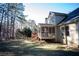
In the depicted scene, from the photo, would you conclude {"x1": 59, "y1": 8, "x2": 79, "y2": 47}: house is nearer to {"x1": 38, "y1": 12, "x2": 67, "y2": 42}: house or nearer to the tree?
{"x1": 38, "y1": 12, "x2": 67, "y2": 42}: house

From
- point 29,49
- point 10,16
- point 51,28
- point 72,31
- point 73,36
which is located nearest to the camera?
point 29,49

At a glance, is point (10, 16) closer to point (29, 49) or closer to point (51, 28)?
point (29, 49)

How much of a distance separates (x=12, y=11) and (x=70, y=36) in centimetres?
209

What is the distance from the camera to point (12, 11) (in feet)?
18.0

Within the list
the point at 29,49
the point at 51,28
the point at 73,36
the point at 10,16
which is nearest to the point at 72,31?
the point at 73,36

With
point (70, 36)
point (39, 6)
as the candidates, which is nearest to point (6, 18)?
point (39, 6)

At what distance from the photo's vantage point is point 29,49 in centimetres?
524

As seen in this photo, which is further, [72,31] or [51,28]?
[51,28]

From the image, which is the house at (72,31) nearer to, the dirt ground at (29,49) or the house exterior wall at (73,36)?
the house exterior wall at (73,36)

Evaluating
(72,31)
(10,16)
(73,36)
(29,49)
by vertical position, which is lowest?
(29,49)

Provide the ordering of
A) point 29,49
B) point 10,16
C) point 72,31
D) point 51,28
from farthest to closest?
point 51,28
point 72,31
point 10,16
point 29,49

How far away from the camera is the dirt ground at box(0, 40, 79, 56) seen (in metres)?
5.07

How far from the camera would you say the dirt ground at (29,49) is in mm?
5070

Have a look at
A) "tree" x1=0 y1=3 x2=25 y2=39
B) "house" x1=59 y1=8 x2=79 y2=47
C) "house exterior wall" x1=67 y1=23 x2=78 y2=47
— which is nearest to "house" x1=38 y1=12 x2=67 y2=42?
"house" x1=59 y1=8 x2=79 y2=47
